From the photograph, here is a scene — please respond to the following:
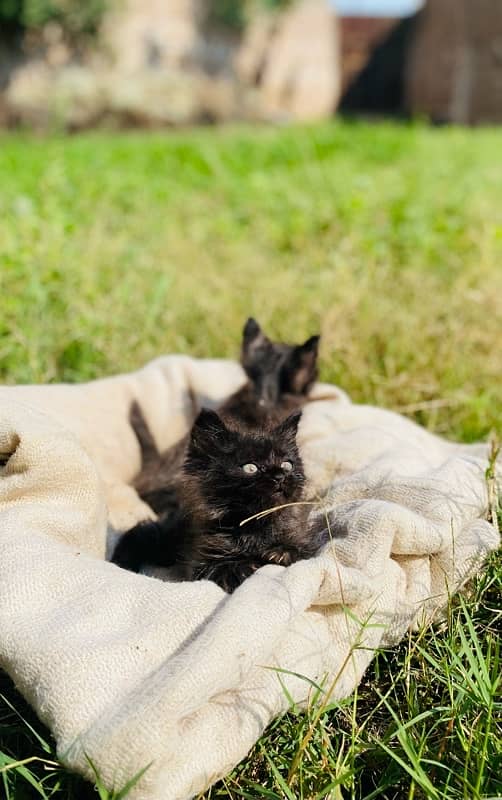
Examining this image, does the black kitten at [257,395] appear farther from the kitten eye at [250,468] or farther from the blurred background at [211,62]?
the blurred background at [211,62]

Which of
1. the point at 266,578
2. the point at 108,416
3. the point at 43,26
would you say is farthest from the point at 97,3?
the point at 266,578

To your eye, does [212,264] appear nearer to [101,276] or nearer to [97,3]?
[101,276]

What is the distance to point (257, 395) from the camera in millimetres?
4320

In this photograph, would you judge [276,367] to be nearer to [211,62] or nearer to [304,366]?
[304,366]

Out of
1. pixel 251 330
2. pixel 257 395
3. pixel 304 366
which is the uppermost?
pixel 251 330

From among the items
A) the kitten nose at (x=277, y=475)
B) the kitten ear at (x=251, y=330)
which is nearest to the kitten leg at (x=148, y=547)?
the kitten nose at (x=277, y=475)

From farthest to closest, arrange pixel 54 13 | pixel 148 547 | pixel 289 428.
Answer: pixel 54 13, pixel 148 547, pixel 289 428

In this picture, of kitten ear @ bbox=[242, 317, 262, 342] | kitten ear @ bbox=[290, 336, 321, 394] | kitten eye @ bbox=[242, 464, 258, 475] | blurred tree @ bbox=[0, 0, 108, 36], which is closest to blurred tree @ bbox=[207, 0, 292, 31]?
blurred tree @ bbox=[0, 0, 108, 36]

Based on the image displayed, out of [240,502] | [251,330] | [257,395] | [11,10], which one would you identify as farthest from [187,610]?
[11,10]

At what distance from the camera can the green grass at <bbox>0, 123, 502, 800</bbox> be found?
2.13m

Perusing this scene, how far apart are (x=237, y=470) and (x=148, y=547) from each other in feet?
2.14

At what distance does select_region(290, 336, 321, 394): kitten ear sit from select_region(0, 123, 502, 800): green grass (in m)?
0.30

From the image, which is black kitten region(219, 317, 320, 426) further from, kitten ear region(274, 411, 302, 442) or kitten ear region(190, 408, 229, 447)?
kitten ear region(190, 408, 229, 447)

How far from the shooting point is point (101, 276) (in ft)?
18.3
